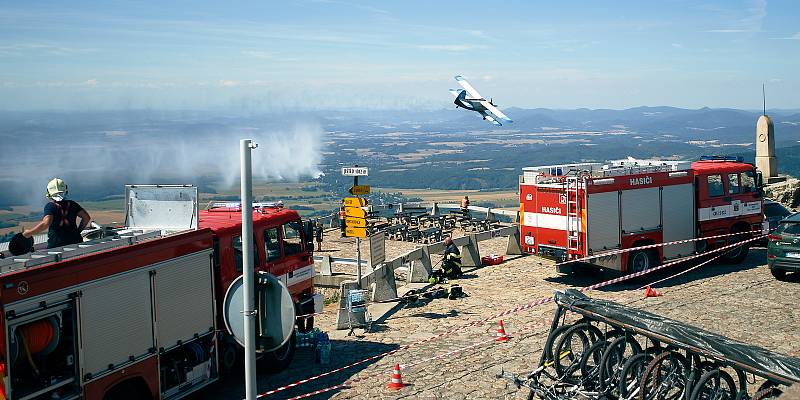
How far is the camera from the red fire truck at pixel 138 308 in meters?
7.81

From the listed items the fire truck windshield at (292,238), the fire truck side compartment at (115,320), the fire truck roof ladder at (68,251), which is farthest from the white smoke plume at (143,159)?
the fire truck side compartment at (115,320)

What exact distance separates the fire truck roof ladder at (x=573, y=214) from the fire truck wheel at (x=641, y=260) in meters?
1.55

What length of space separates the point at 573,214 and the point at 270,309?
12.9 meters

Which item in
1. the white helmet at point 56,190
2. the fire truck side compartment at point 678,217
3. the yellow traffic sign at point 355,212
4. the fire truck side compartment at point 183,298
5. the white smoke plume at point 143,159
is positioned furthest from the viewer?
the white smoke plume at point 143,159

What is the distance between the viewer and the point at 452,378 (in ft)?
37.6

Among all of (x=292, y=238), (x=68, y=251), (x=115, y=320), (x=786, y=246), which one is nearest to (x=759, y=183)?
(x=786, y=246)

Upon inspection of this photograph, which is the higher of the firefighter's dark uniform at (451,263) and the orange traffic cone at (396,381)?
the firefighter's dark uniform at (451,263)

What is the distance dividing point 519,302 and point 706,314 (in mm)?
3759

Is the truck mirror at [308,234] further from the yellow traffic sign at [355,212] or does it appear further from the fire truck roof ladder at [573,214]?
the fire truck roof ladder at [573,214]

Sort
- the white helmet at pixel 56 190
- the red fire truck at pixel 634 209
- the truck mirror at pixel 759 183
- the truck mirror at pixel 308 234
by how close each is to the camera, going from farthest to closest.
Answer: the truck mirror at pixel 759 183 < the red fire truck at pixel 634 209 < the truck mirror at pixel 308 234 < the white helmet at pixel 56 190

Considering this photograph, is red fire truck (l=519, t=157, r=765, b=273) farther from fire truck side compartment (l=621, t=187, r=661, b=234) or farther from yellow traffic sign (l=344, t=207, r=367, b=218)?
yellow traffic sign (l=344, t=207, r=367, b=218)

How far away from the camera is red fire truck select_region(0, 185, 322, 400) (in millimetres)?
7809

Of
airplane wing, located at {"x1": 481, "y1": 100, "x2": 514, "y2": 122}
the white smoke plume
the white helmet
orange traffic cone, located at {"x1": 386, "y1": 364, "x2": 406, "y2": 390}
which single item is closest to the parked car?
orange traffic cone, located at {"x1": 386, "y1": 364, "x2": 406, "y2": 390}

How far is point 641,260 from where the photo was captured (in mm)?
18781
